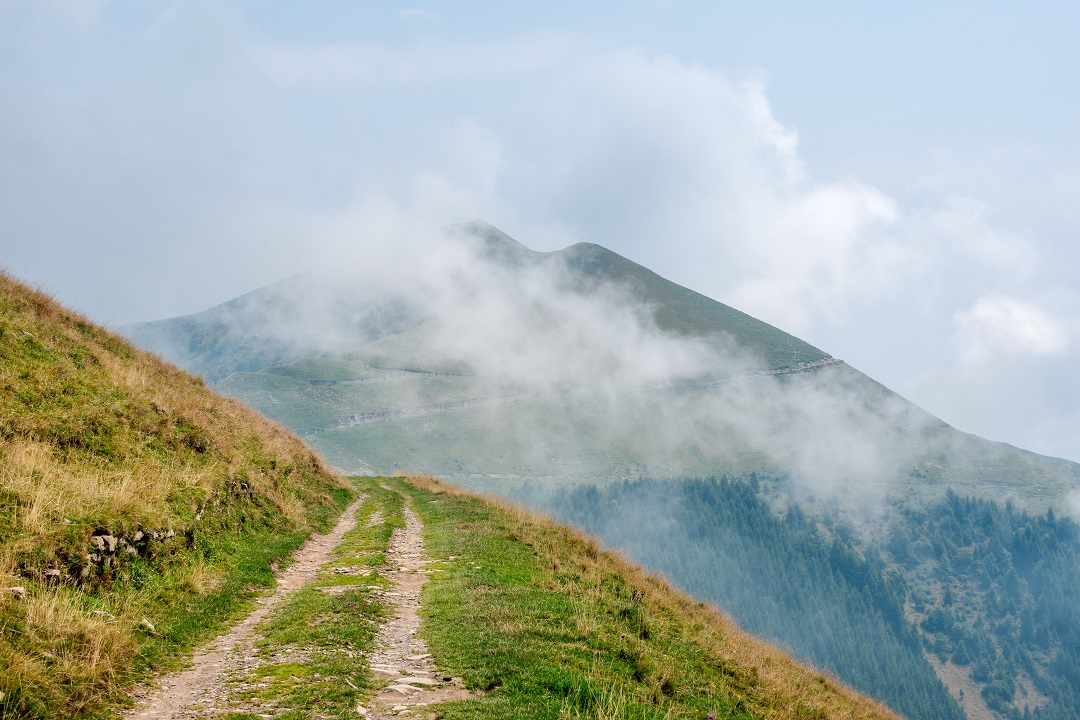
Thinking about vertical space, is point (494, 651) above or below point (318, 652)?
above

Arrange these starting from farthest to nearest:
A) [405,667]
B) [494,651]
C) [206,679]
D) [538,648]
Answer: [538,648] < [494,651] < [405,667] < [206,679]

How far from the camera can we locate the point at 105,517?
12.8m

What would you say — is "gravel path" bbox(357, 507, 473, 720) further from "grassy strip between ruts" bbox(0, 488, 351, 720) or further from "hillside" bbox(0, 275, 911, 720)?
"grassy strip between ruts" bbox(0, 488, 351, 720)

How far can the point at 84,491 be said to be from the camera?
13031 millimetres

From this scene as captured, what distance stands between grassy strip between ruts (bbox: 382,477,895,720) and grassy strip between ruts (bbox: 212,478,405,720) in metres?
1.40

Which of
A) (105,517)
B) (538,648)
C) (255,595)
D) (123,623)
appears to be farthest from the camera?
(255,595)

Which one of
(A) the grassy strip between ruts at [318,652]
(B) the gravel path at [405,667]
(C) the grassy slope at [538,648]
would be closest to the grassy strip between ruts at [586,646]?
(C) the grassy slope at [538,648]

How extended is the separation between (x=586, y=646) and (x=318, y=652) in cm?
528

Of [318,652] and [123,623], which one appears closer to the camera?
[123,623]

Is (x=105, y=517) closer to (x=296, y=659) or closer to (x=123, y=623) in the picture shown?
(x=123, y=623)

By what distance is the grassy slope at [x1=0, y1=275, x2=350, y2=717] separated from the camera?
344 inches

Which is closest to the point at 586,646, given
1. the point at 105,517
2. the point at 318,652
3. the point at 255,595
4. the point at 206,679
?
the point at 318,652

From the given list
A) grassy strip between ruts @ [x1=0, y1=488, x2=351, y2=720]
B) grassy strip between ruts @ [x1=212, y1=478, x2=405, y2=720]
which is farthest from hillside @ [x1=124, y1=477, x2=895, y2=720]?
grassy strip between ruts @ [x1=0, y1=488, x2=351, y2=720]

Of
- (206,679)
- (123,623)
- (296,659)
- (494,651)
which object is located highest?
(494,651)
